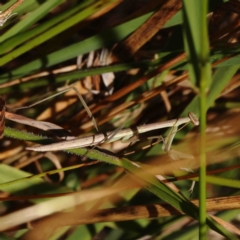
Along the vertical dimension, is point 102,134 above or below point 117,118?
below

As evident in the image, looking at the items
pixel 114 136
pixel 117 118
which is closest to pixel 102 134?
pixel 114 136

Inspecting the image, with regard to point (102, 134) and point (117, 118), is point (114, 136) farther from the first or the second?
point (117, 118)

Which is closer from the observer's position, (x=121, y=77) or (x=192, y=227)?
(x=192, y=227)

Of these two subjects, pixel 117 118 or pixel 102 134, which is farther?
pixel 117 118

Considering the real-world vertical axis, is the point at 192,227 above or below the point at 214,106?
below

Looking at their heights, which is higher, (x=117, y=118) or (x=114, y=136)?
(x=117, y=118)

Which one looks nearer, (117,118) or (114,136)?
(114,136)

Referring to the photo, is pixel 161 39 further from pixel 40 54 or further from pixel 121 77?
pixel 40 54

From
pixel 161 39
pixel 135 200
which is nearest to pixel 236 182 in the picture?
pixel 135 200
